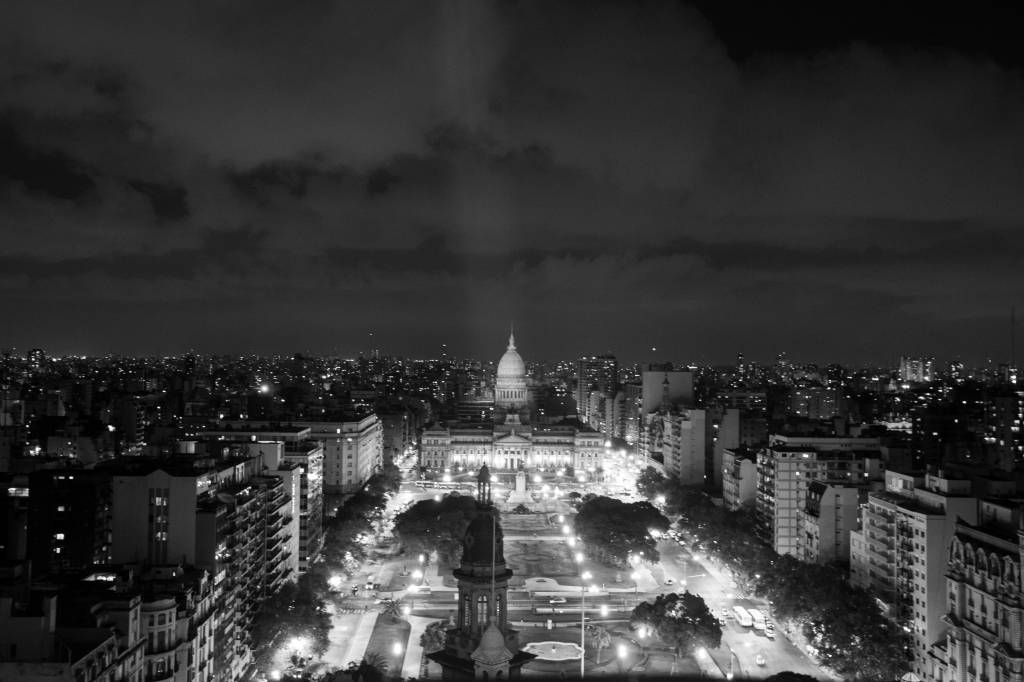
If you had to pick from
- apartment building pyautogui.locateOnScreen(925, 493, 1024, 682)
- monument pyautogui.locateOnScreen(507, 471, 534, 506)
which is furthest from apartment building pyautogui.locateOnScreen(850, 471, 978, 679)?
monument pyautogui.locateOnScreen(507, 471, 534, 506)

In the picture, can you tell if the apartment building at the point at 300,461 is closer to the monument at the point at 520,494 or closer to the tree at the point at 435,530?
the tree at the point at 435,530

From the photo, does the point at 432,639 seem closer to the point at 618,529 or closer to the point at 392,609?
the point at 392,609

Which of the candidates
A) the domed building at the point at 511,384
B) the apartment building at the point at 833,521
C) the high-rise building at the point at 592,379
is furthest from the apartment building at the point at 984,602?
the high-rise building at the point at 592,379

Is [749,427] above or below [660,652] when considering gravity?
above

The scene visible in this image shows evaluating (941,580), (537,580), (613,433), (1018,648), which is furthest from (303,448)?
(613,433)

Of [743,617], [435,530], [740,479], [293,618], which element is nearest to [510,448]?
[740,479]

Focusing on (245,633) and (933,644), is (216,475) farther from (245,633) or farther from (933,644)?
(933,644)
